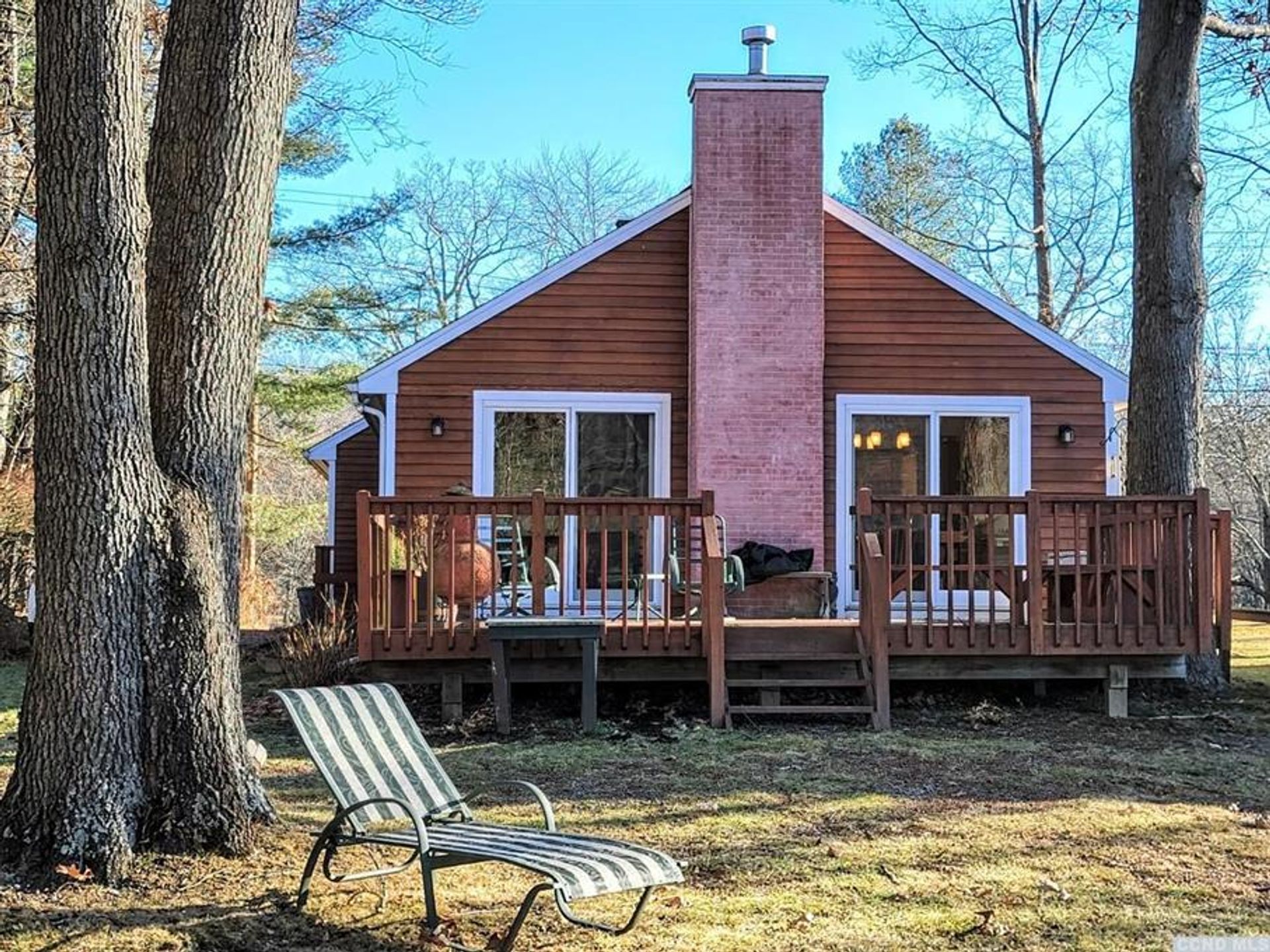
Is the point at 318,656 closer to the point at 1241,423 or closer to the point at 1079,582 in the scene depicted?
the point at 1079,582

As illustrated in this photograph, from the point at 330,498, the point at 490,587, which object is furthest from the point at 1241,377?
the point at 490,587

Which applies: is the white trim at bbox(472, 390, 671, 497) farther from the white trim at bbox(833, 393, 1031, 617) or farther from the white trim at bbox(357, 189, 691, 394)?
the white trim at bbox(833, 393, 1031, 617)

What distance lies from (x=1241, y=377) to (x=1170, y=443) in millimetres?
20429

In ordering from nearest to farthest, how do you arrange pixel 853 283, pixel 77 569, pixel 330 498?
pixel 77 569 < pixel 853 283 < pixel 330 498

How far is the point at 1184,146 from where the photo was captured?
9.50 m

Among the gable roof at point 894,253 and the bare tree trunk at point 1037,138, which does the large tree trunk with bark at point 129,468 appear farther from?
the bare tree trunk at point 1037,138

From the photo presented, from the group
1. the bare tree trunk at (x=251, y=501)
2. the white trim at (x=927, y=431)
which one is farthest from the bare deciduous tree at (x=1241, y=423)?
the bare tree trunk at (x=251, y=501)

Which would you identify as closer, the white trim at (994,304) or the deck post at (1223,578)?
the deck post at (1223,578)

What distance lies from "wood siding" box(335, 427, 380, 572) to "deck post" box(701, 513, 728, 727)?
24.1ft

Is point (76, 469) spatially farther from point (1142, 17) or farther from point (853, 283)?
point (1142, 17)

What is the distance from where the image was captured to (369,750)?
4496 mm

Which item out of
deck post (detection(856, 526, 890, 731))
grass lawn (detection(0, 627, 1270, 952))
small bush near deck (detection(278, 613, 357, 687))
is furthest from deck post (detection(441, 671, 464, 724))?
deck post (detection(856, 526, 890, 731))

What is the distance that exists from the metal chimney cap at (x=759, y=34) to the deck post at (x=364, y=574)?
19.3ft

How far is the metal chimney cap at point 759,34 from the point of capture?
10781mm
